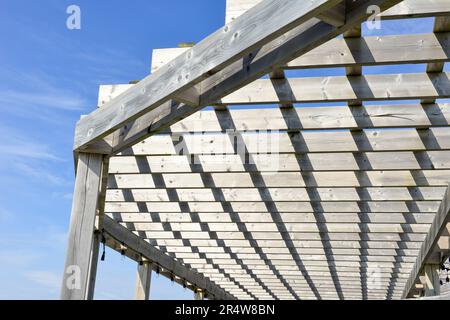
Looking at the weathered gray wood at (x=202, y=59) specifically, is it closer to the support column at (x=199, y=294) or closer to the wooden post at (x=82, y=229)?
the wooden post at (x=82, y=229)

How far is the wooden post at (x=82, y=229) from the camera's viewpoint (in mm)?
4211

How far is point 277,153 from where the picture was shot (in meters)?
5.99

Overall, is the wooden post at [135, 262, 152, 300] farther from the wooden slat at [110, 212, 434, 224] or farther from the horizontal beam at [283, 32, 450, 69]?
the horizontal beam at [283, 32, 450, 69]

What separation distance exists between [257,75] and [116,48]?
1821 mm

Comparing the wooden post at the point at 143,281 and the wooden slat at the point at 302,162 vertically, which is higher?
the wooden slat at the point at 302,162

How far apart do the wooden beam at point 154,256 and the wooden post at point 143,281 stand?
18 centimetres

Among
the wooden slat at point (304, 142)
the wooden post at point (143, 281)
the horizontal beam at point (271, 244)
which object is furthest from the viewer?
the wooden post at point (143, 281)

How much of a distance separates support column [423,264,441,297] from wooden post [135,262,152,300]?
481 centimetres

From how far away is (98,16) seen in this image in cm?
462

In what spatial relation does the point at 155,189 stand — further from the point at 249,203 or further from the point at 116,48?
the point at 116,48

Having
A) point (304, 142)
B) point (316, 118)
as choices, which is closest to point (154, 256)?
point (304, 142)

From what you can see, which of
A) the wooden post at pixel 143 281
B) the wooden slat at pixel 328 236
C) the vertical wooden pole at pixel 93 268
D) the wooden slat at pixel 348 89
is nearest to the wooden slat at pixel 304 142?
the wooden slat at pixel 348 89
